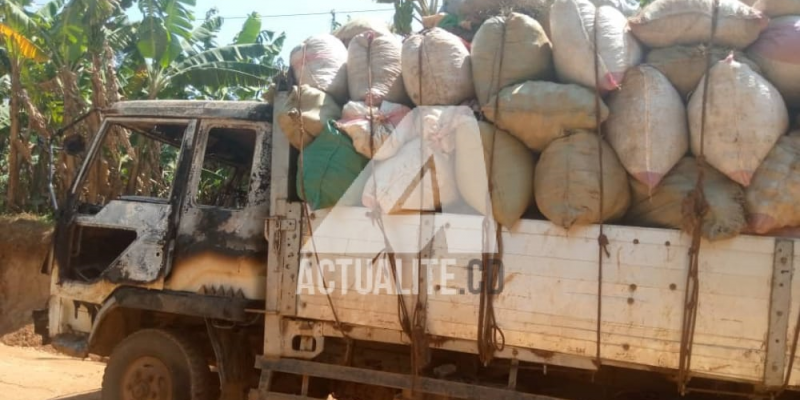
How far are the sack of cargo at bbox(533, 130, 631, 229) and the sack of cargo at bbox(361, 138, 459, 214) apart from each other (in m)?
0.45

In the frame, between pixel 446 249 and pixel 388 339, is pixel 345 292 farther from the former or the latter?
pixel 446 249

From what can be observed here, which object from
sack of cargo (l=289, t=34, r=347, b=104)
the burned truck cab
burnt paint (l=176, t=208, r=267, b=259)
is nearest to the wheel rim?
the burned truck cab

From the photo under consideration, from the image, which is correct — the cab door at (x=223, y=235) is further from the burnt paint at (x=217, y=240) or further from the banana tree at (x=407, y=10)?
the banana tree at (x=407, y=10)

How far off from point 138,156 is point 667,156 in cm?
757

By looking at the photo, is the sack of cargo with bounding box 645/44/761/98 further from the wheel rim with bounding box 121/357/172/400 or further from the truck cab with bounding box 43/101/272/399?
the wheel rim with bounding box 121/357/172/400

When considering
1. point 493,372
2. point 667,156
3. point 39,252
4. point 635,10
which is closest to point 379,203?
point 493,372

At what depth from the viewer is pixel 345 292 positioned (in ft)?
10.6

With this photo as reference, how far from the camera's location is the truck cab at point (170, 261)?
360cm

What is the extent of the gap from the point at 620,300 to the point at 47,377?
5.14 metres

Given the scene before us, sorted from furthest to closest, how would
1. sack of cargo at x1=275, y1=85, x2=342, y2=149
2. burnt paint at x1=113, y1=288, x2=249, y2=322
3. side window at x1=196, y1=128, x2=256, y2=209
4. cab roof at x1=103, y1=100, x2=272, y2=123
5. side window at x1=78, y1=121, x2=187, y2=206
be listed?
side window at x1=78, y1=121, x2=187, y2=206 → side window at x1=196, y1=128, x2=256, y2=209 → cab roof at x1=103, y1=100, x2=272, y2=123 → burnt paint at x1=113, y1=288, x2=249, y2=322 → sack of cargo at x1=275, y1=85, x2=342, y2=149

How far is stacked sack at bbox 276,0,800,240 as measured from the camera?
2.61m

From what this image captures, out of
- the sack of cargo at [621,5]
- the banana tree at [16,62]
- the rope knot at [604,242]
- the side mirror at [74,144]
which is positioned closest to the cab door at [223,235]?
the side mirror at [74,144]

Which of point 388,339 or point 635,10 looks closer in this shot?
point 388,339

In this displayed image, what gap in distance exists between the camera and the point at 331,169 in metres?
3.22
